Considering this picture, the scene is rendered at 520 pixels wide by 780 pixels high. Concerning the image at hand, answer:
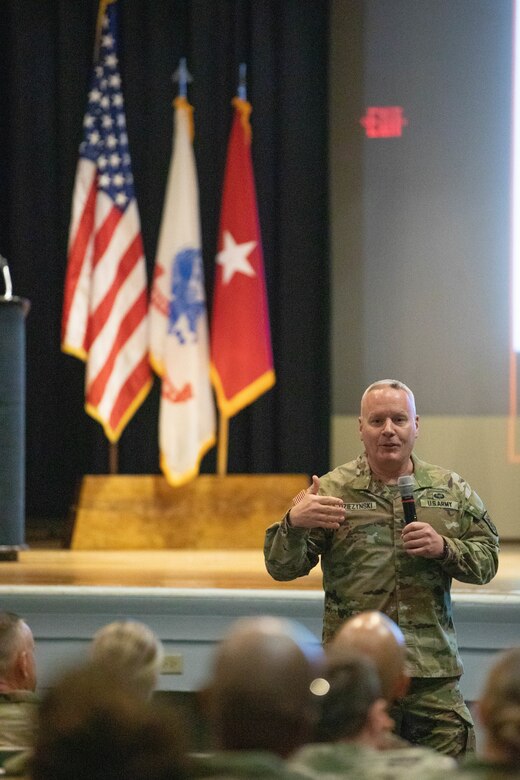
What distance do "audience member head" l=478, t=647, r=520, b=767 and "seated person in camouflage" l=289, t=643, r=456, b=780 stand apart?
0.29 feet

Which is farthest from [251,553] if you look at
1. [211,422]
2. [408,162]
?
[408,162]

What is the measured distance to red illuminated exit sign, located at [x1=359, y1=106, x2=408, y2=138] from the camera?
22.2 ft

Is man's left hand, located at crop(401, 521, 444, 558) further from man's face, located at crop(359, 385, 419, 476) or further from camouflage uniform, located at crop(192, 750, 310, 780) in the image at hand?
camouflage uniform, located at crop(192, 750, 310, 780)


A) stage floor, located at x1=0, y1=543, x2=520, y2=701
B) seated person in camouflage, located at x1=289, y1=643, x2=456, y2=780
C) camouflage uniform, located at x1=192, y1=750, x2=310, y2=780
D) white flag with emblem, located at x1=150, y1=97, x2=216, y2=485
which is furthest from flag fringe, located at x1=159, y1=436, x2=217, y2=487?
camouflage uniform, located at x1=192, y1=750, x2=310, y2=780

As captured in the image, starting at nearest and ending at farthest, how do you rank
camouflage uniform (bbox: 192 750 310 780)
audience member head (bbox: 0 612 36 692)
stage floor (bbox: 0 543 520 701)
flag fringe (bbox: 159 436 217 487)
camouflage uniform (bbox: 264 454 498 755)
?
1. camouflage uniform (bbox: 192 750 310 780)
2. audience member head (bbox: 0 612 36 692)
3. camouflage uniform (bbox: 264 454 498 755)
4. stage floor (bbox: 0 543 520 701)
5. flag fringe (bbox: 159 436 217 487)

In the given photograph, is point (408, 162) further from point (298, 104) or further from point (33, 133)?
point (33, 133)

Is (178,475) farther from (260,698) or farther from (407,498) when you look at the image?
(260,698)

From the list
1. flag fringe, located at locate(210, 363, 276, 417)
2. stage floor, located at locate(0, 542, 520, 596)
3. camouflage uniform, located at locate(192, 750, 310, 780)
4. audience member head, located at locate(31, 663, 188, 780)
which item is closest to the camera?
audience member head, located at locate(31, 663, 188, 780)

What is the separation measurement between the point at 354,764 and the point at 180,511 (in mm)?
4698

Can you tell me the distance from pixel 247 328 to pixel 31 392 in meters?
1.47

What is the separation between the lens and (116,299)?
258 inches

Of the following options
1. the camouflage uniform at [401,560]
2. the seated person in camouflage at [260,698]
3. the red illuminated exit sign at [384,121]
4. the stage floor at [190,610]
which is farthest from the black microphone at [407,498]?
the red illuminated exit sign at [384,121]

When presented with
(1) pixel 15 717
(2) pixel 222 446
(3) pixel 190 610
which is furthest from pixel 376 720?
(2) pixel 222 446

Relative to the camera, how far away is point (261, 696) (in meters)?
1.54
